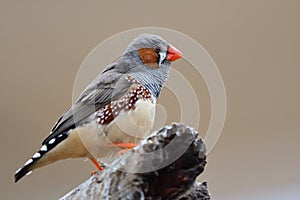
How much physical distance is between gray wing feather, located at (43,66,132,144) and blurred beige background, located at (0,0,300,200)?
62cm

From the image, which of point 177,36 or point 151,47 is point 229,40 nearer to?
point 177,36

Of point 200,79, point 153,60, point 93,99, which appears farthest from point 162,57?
point 200,79

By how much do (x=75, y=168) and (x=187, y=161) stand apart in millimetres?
1306

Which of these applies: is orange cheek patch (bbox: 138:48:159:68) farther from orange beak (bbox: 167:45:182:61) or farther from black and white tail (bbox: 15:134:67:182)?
black and white tail (bbox: 15:134:67:182)

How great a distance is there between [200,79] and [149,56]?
0.62m

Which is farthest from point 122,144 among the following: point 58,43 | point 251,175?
point 251,175

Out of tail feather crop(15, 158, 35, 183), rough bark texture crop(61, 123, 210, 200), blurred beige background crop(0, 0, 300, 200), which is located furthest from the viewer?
blurred beige background crop(0, 0, 300, 200)

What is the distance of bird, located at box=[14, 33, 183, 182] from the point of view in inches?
40.4

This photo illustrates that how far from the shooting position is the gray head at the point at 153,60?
1125 millimetres

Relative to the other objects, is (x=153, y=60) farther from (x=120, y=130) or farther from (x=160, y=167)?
(x=160, y=167)

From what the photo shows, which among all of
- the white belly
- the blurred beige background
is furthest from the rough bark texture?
the blurred beige background

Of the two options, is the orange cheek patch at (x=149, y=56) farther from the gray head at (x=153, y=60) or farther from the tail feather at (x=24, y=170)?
the tail feather at (x=24, y=170)

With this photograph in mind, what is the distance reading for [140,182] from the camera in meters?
0.72

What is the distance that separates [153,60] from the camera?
3.76ft
